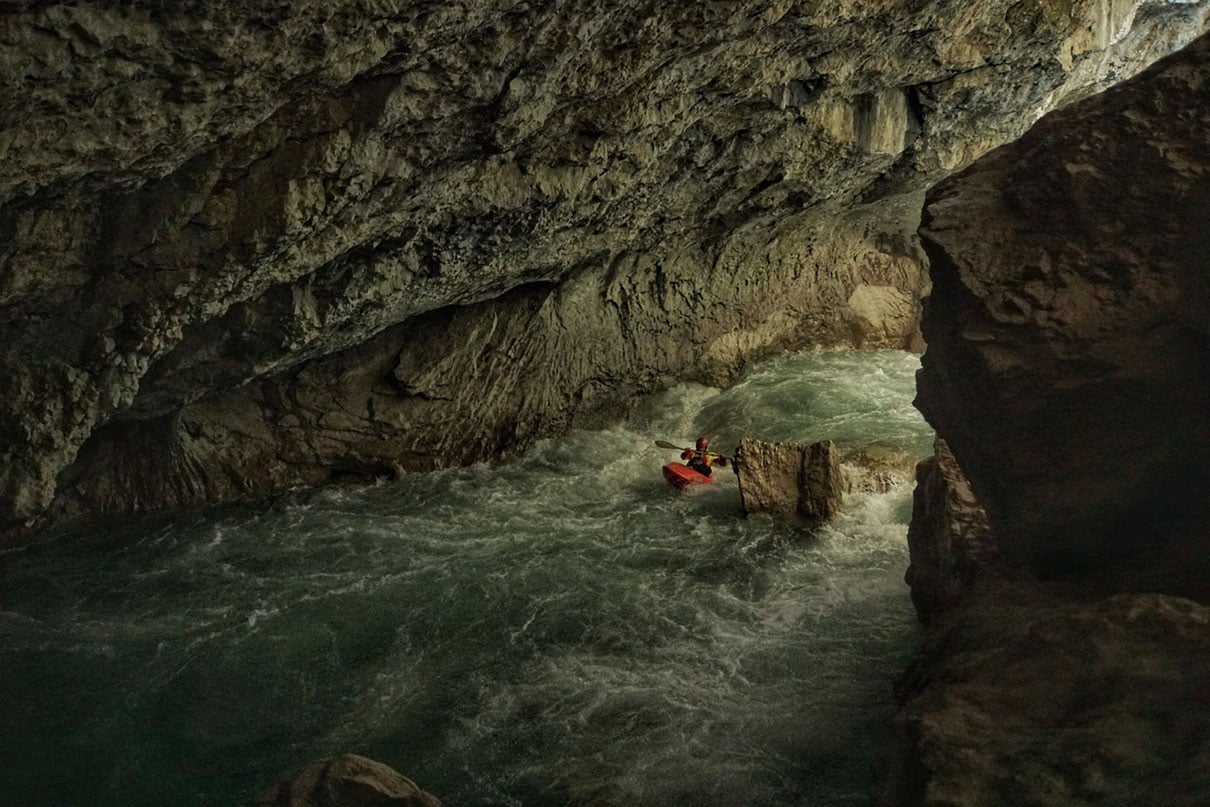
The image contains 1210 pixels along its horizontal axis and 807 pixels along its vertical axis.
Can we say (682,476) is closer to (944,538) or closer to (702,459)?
(702,459)

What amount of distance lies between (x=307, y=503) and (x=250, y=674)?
2.77 meters

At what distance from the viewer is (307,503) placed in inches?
346

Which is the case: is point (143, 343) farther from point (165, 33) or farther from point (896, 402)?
point (896, 402)

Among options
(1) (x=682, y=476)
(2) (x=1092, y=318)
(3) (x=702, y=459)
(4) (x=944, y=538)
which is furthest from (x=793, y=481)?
(2) (x=1092, y=318)

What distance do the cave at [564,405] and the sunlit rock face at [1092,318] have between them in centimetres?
2

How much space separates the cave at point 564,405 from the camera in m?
3.85

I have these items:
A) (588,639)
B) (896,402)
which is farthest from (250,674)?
(896,402)

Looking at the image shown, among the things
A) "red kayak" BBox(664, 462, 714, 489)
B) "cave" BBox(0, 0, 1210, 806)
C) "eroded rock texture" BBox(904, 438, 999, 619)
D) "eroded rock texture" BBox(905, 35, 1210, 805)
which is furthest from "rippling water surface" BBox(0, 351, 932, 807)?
"eroded rock texture" BBox(905, 35, 1210, 805)

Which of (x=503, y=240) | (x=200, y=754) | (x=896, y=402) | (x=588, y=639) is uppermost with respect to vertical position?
(x=503, y=240)

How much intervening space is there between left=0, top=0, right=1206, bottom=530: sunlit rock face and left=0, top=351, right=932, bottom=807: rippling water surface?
0.91m

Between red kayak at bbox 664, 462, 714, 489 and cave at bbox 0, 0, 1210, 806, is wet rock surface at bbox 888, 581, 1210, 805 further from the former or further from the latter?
red kayak at bbox 664, 462, 714, 489

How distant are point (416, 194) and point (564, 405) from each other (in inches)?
165

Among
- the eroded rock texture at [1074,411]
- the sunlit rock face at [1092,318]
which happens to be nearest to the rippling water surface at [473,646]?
the eroded rock texture at [1074,411]

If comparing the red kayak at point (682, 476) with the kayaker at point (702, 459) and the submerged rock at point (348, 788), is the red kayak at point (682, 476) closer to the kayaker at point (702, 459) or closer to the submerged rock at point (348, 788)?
the kayaker at point (702, 459)
